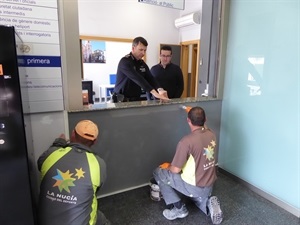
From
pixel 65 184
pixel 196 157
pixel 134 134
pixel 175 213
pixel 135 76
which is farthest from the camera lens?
pixel 135 76

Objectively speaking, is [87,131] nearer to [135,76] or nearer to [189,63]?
[135,76]

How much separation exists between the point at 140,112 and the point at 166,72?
3.66 ft

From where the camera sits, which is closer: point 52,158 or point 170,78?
point 52,158

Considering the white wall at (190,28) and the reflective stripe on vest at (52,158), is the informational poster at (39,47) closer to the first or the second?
the reflective stripe on vest at (52,158)

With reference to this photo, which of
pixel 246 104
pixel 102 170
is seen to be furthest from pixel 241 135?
pixel 102 170

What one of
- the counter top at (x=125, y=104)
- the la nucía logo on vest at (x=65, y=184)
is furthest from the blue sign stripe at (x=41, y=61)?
the la nucía logo on vest at (x=65, y=184)

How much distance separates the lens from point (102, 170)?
4.55 feet

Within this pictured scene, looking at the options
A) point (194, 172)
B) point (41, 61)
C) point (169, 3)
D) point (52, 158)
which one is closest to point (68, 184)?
point (52, 158)

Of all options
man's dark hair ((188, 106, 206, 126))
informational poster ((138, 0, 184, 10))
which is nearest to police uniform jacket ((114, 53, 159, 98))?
informational poster ((138, 0, 184, 10))

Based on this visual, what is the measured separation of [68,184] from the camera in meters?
1.27

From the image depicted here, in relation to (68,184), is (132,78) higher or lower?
higher

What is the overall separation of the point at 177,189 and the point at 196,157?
356 millimetres

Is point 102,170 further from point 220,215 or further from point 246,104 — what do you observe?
point 246,104

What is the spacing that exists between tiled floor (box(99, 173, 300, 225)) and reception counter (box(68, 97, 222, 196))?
0.15m
